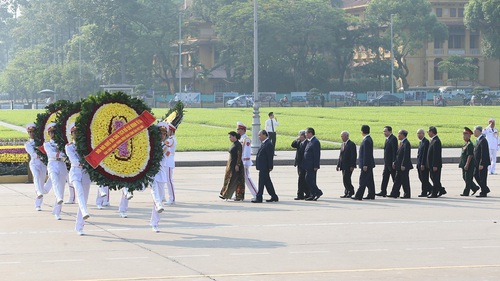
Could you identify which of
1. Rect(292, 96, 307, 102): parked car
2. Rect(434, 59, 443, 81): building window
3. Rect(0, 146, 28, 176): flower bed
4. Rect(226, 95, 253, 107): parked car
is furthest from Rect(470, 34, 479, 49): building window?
Rect(0, 146, 28, 176): flower bed

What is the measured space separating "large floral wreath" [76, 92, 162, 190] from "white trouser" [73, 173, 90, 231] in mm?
265

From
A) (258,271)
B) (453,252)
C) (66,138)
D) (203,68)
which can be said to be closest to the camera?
(258,271)

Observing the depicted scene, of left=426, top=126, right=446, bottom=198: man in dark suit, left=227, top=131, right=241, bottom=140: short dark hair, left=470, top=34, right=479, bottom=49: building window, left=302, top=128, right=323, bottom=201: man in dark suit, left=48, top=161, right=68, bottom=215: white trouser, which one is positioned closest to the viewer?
left=48, top=161, right=68, bottom=215: white trouser

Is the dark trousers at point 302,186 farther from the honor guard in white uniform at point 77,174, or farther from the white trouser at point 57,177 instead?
the honor guard in white uniform at point 77,174

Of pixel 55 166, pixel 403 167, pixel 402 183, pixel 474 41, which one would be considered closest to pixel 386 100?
pixel 474 41

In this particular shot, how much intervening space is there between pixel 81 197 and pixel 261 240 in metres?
3.05

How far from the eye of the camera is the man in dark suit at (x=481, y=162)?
22.2 metres

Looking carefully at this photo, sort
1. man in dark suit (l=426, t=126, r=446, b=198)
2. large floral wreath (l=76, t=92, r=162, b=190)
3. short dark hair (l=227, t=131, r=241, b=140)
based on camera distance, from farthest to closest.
Result: man in dark suit (l=426, t=126, r=446, b=198)
short dark hair (l=227, t=131, r=241, b=140)
large floral wreath (l=76, t=92, r=162, b=190)

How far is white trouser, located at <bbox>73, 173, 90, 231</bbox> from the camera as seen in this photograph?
16.4 m

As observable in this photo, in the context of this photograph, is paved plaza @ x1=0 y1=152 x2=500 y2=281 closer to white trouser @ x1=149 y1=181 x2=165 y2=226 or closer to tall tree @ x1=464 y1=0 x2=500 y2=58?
white trouser @ x1=149 y1=181 x2=165 y2=226

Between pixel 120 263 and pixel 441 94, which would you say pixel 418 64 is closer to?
pixel 441 94

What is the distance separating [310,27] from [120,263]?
96.0 m

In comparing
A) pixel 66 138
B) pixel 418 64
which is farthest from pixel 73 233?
pixel 418 64

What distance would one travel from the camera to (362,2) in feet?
422
